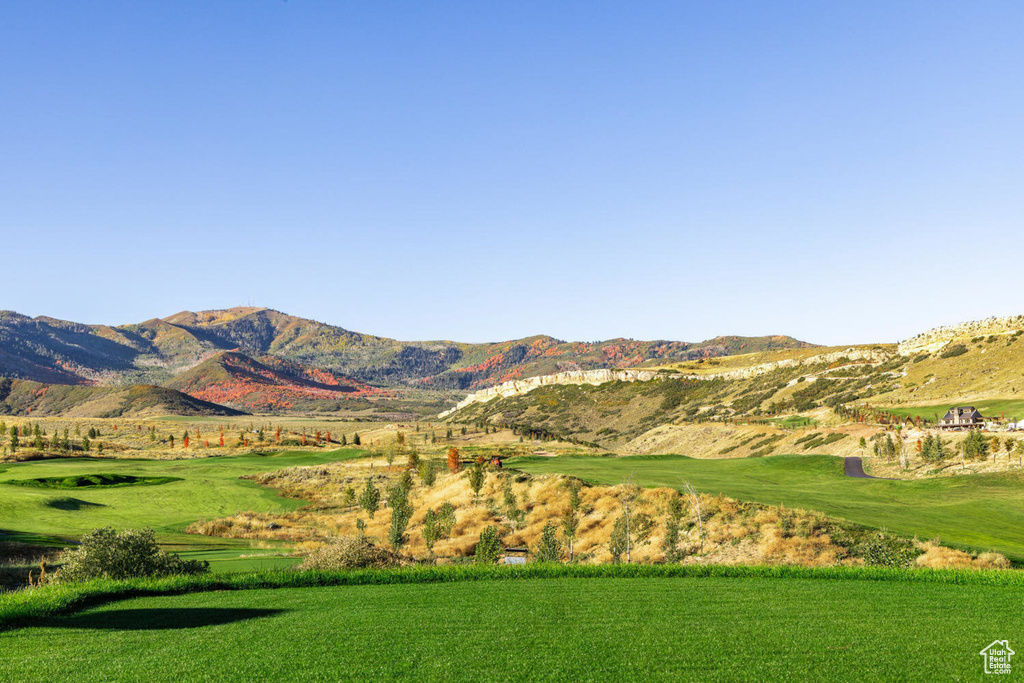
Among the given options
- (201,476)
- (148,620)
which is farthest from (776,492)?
(201,476)

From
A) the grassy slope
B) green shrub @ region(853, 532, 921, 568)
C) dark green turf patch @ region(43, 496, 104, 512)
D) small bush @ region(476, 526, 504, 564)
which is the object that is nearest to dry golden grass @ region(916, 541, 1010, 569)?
green shrub @ region(853, 532, 921, 568)

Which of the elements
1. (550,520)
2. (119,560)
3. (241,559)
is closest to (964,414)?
(550,520)

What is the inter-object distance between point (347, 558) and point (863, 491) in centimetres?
4446

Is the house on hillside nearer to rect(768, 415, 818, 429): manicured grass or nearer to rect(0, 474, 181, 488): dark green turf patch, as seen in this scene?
rect(768, 415, 818, 429): manicured grass

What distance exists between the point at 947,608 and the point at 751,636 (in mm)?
6978

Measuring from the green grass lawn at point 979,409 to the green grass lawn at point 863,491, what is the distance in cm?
2907

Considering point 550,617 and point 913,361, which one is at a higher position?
point 913,361

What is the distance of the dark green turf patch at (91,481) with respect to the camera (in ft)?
215

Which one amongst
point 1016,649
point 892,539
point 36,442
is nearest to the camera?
point 1016,649

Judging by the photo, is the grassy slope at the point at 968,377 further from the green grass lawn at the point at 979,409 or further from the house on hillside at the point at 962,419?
the house on hillside at the point at 962,419

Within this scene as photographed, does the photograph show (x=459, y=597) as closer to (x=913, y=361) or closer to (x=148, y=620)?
(x=148, y=620)

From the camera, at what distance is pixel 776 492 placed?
52.4 m

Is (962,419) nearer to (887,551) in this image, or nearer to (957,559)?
(957,559)

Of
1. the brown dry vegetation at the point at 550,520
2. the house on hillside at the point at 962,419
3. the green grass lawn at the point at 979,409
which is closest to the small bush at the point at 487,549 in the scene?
the brown dry vegetation at the point at 550,520
